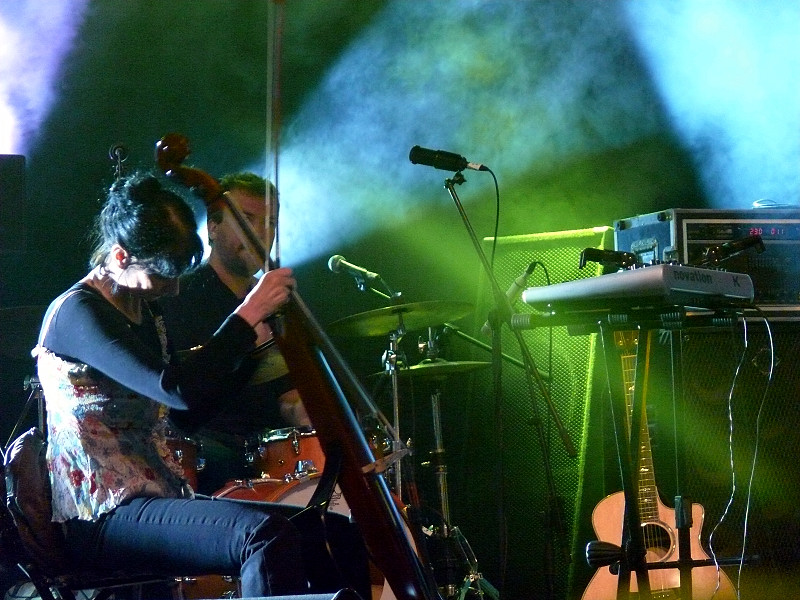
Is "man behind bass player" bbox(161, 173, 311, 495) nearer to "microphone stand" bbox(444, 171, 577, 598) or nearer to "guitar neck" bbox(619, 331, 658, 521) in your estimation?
"microphone stand" bbox(444, 171, 577, 598)

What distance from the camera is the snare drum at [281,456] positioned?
3.03 m

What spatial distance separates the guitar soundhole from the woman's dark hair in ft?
6.06

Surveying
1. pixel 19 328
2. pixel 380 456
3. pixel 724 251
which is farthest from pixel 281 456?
pixel 724 251

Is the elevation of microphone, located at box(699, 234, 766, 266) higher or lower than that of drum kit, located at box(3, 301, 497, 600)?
higher

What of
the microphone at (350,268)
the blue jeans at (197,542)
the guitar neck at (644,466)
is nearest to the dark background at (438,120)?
the microphone at (350,268)

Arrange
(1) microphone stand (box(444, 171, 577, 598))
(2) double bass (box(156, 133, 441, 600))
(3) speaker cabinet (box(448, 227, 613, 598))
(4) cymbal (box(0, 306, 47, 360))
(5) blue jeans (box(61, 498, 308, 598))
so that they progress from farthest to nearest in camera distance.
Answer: (3) speaker cabinet (box(448, 227, 613, 598)), (4) cymbal (box(0, 306, 47, 360)), (1) microphone stand (box(444, 171, 577, 598)), (2) double bass (box(156, 133, 441, 600)), (5) blue jeans (box(61, 498, 308, 598))

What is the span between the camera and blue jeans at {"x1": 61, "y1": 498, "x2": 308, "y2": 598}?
67.9 inches

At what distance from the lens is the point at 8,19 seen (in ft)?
12.3

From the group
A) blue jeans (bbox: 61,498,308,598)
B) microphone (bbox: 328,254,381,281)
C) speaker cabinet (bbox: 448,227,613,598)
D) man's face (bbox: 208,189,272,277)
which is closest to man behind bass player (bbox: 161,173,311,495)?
man's face (bbox: 208,189,272,277)

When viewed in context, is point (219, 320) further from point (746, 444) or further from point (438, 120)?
point (746, 444)

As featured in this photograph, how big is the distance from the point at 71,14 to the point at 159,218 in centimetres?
233

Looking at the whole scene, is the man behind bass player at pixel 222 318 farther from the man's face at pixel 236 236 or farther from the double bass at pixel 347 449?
the double bass at pixel 347 449

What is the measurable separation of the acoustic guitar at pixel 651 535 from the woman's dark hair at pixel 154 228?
5.07 ft

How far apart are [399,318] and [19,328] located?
1.30m
